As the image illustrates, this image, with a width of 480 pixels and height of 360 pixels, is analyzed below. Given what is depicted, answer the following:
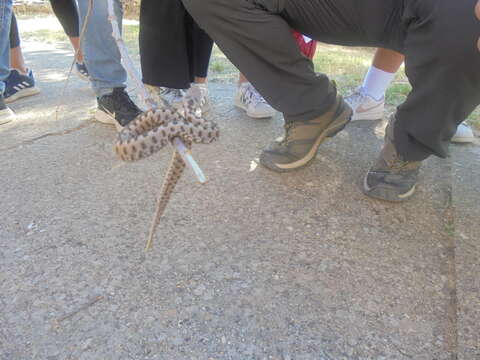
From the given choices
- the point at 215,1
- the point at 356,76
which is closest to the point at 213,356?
the point at 215,1

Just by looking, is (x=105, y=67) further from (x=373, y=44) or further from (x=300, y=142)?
(x=373, y=44)

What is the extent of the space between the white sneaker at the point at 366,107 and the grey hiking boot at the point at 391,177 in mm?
911

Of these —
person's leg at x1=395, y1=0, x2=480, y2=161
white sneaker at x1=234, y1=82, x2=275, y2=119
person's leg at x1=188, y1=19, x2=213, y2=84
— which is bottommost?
white sneaker at x1=234, y1=82, x2=275, y2=119

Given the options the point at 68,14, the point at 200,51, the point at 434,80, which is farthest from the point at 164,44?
the point at 434,80

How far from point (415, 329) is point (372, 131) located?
5.58ft

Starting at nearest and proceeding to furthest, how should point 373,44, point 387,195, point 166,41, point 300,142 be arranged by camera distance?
point 387,195 → point 373,44 → point 300,142 → point 166,41

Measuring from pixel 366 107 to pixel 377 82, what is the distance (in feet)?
0.65

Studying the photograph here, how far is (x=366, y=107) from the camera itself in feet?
8.92

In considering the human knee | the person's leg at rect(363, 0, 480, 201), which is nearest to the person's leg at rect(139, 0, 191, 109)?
the human knee

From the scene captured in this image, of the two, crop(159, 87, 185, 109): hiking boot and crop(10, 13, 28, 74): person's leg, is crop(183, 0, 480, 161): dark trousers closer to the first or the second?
crop(159, 87, 185, 109): hiking boot

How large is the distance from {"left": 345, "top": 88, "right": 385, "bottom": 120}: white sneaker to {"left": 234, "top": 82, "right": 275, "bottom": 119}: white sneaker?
0.65 metres

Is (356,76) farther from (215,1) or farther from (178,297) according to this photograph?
(178,297)

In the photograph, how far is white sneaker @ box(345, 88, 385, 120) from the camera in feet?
8.91

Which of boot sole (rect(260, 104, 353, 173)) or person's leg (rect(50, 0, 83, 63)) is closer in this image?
boot sole (rect(260, 104, 353, 173))
